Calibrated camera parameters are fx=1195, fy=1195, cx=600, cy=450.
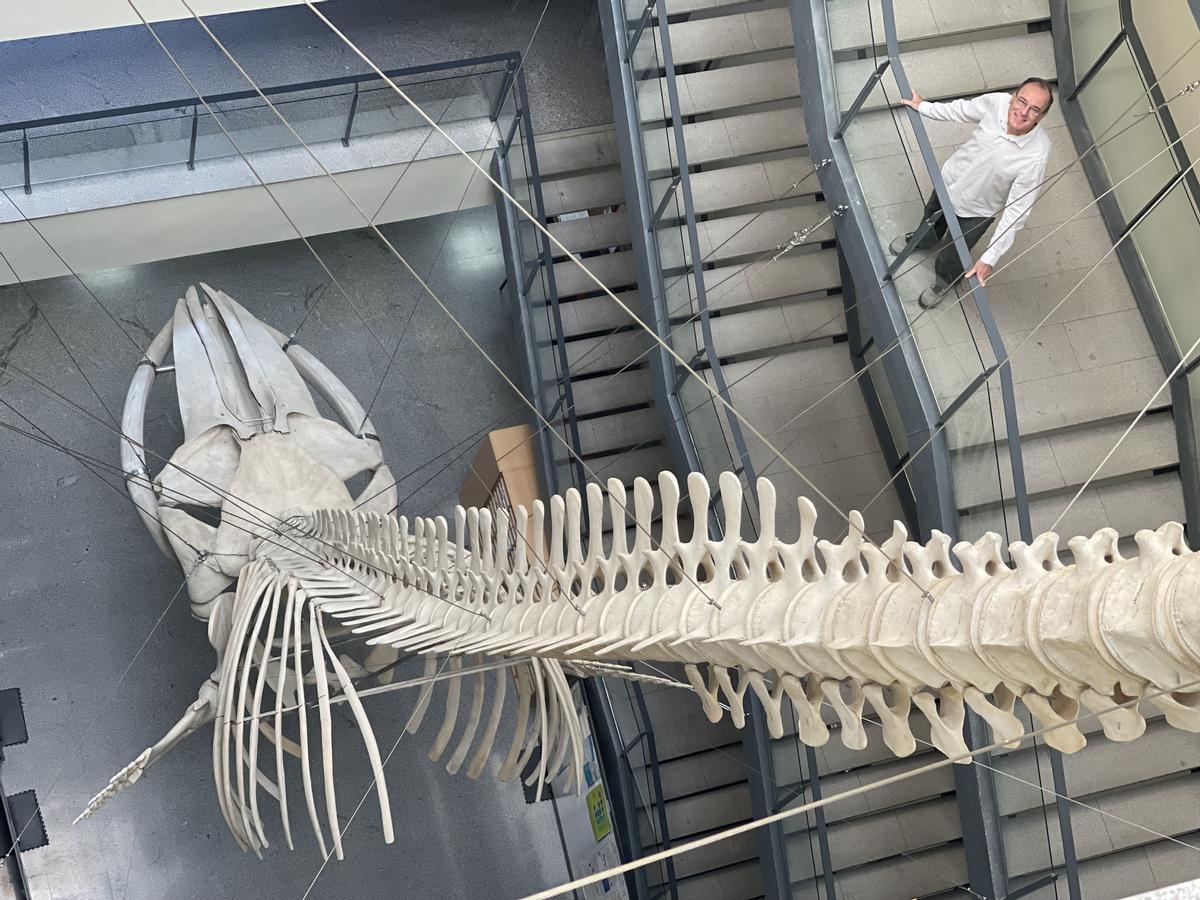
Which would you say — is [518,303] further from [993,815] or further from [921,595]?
[921,595]

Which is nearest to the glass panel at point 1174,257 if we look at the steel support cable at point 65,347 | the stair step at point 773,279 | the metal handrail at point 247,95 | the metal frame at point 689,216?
the stair step at point 773,279

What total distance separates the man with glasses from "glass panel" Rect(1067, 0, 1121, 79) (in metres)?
0.89

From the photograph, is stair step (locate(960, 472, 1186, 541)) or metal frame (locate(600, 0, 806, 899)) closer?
stair step (locate(960, 472, 1186, 541))

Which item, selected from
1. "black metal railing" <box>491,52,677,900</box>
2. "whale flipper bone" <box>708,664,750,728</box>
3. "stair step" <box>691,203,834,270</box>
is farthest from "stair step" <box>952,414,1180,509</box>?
"whale flipper bone" <box>708,664,750,728</box>

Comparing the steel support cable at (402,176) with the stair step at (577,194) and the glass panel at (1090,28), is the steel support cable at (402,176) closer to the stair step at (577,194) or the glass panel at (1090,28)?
the stair step at (577,194)

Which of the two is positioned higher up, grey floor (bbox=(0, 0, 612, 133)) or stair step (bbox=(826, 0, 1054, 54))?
grey floor (bbox=(0, 0, 612, 133))

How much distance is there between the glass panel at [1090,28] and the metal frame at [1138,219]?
3 centimetres

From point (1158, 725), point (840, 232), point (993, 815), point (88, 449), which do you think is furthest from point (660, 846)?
point (88, 449)

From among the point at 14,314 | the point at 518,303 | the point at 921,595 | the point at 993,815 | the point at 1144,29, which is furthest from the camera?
the point at 14,314

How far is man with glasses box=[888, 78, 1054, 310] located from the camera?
4.96m

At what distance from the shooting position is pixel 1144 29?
549 cm

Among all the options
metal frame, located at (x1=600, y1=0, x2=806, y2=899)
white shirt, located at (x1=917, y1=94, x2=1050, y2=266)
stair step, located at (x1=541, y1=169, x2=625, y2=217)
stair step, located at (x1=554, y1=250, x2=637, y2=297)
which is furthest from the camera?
stair step, located at (x1=541, y1=169, x2=625, y2=217)

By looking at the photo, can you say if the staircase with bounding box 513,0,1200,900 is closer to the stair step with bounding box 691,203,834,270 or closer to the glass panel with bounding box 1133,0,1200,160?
the stair step with bounding box 691,203,834,270

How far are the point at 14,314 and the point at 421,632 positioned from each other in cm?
614
